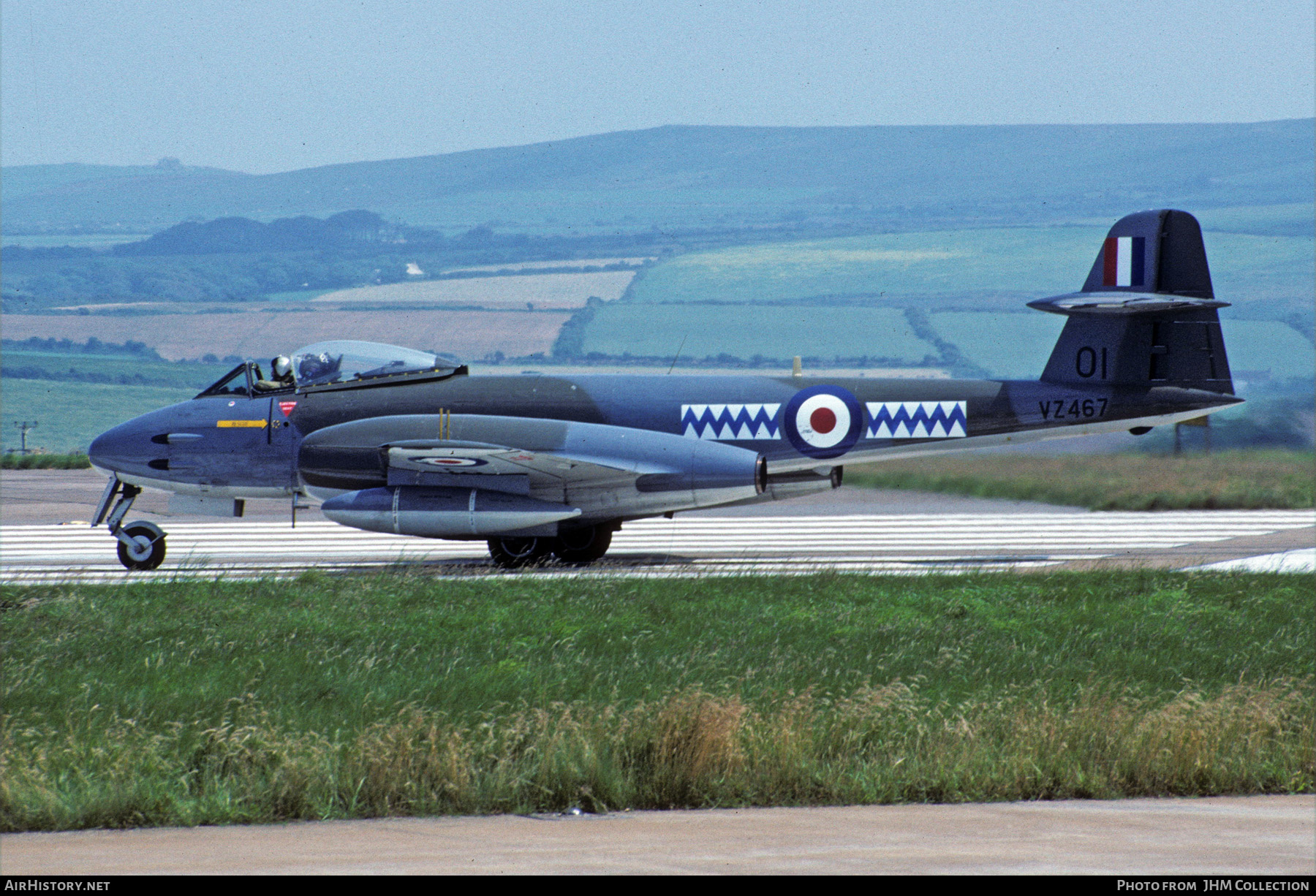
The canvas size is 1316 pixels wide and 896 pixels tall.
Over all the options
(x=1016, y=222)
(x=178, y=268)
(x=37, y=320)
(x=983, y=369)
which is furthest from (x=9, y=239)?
(x=983, y=369)

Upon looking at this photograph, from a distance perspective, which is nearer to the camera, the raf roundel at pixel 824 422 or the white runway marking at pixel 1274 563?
the white runway marking at pixel 1274 563

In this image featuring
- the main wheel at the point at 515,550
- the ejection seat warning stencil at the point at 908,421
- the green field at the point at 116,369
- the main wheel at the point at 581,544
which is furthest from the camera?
the green field at the point at 116,369

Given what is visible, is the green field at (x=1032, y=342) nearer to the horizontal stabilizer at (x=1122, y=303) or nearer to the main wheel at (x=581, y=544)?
the horizontal stabilizer at (x=1122, y=303)

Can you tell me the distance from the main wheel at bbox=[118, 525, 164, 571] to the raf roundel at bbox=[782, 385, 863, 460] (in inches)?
361

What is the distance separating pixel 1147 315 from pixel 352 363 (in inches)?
449

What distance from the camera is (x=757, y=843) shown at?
698 cm

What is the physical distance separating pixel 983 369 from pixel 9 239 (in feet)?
484

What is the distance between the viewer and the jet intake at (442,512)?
18.8 m

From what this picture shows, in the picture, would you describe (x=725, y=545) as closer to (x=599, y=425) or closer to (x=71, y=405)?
(x=599, y=425)

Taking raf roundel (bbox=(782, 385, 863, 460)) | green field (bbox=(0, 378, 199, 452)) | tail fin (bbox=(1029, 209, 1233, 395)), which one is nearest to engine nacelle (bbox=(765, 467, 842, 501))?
raf roundel (bbox=(782, 385, 863, 460))

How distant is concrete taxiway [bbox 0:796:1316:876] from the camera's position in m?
6.44

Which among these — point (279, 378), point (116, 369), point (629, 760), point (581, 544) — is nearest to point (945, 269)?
point (116, 369)

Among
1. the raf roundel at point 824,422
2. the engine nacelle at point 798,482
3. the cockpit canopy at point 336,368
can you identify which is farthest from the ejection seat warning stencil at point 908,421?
the cockpit canopy at point 336,368

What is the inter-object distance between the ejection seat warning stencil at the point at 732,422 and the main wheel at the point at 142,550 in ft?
25.4
